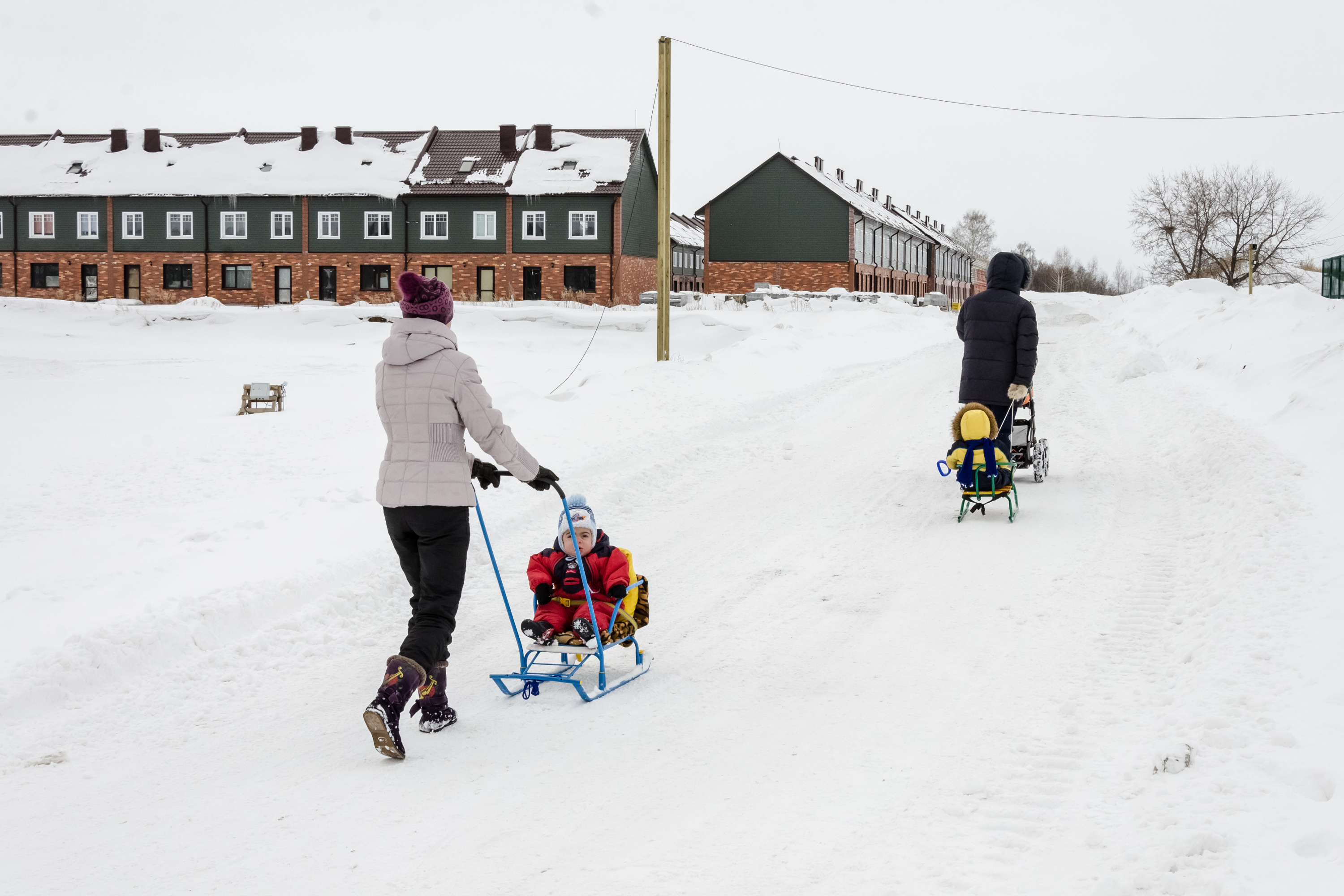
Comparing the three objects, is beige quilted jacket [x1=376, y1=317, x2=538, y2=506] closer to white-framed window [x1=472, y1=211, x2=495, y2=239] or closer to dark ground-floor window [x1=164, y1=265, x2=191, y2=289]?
white-framed window [x1=472, y1=211, x2=495, y2=239]

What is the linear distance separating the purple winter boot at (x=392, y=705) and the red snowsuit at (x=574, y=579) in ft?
3.08

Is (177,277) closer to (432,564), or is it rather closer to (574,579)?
(574,579)

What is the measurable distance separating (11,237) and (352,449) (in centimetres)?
5290

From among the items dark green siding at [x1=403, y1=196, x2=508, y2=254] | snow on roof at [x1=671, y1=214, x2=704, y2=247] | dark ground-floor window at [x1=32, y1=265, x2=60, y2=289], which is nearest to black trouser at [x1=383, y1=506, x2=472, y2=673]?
dark green siding at [x1=403, y1=196, x2=508, y2=254]

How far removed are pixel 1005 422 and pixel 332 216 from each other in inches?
1927

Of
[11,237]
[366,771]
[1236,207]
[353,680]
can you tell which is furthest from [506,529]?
[1236,207]

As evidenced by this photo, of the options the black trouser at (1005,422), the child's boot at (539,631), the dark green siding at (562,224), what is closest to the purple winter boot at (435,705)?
the child's boot at (539,631)

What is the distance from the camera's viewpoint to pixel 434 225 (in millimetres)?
53031

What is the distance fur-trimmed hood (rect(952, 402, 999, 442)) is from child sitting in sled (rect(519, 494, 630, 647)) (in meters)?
4.63

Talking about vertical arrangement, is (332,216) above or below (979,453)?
above

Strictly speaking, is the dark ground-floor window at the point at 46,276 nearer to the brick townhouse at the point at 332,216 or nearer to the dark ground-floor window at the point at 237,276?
the brick townhouse at the point at 332,216

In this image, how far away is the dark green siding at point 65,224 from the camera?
56031 millimetres

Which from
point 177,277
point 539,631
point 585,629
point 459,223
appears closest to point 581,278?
point 459,223

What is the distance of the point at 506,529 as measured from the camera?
9.17m
